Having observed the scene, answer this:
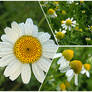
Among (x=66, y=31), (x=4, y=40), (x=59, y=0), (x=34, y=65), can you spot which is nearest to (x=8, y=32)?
(x=4, y=40)

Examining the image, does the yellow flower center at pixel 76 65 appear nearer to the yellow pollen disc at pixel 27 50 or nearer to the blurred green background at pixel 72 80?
the blurred green background at pixel 72 80

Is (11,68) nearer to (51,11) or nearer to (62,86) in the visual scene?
→ (62,86)

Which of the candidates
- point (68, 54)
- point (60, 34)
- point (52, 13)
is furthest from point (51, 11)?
point (68, 54)

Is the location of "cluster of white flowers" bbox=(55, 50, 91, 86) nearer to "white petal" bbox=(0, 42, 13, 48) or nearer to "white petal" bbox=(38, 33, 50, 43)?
"white petal" bbox=(38, 33, 50, 43)

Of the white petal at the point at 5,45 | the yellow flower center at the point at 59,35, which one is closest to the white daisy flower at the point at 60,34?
the yellow flower center at the point at 59,35

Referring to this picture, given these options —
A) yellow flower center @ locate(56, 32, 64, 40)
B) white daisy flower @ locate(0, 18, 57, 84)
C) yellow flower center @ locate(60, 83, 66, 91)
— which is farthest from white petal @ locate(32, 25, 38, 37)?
yellow flower center @ locate(60, 83, 66, 91)

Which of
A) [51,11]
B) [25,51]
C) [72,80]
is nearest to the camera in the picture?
[25,51]

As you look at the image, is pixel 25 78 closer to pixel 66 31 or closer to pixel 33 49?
pixel 33 49
